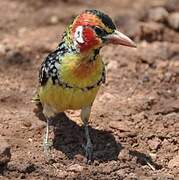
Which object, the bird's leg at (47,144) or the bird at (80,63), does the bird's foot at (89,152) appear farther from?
the bird's leg at (47,144)

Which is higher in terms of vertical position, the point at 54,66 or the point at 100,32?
the point at 100,32

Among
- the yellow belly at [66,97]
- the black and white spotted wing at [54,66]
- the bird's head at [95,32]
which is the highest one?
the bird's head at [95,32]

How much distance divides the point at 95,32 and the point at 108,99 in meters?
1.46

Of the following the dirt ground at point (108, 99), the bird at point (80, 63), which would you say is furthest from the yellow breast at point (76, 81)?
the dirt ground at point (108, 99)

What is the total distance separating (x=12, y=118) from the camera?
18.6 feet

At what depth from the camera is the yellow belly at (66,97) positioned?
16.5 ft

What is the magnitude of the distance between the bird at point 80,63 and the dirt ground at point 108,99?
226 mm

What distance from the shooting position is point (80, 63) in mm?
4996

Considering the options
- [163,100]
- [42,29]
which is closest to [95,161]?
[163,100]

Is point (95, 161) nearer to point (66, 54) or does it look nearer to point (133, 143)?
point (133, 143)

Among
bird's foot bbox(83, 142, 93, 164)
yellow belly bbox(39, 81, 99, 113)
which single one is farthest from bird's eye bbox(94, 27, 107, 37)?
bird's foot bbox(83, 142, 93, 164)

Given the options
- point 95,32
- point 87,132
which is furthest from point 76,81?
point 87,132

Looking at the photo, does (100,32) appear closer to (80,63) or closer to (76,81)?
(80,63)

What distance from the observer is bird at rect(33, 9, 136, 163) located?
4855 millimetres
